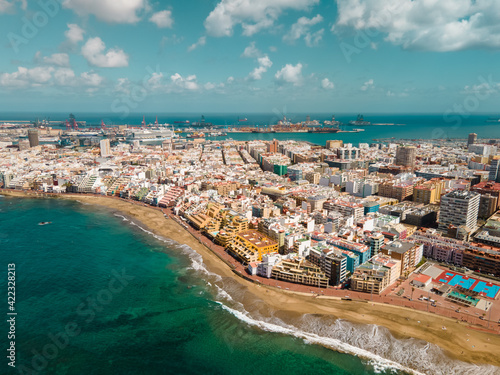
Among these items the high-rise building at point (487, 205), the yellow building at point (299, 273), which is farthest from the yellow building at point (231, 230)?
the high-rise building at point (487, 205)

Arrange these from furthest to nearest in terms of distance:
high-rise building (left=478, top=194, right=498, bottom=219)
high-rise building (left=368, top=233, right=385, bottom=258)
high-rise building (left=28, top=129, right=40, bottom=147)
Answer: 1. high-rise building (left=28, top=129, right=40, bottom=147)
2. high-rise building (left=478, top=194, right=498, bottom=219)
3. high-rise building (left=368, top=233, right=385, bottom=258)

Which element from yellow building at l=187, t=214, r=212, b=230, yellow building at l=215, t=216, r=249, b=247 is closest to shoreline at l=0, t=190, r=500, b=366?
yellow building at l=215, t=216, r=249, b=247

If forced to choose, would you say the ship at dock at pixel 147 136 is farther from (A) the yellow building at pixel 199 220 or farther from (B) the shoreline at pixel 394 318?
(B) the shoreline at pixel 394 318

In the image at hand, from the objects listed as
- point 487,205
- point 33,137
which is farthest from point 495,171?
point 33,137

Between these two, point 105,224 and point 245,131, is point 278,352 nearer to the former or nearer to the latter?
point 105,224

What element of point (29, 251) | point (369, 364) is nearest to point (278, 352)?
point (369, 364)

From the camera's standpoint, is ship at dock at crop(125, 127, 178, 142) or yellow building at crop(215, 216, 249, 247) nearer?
yellow building at crop(215, 216, 249, 247)

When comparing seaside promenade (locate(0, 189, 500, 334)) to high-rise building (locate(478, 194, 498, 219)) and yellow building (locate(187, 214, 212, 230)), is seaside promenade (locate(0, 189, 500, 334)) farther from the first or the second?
high-rise building (locate(478, 194, 498, 219))
